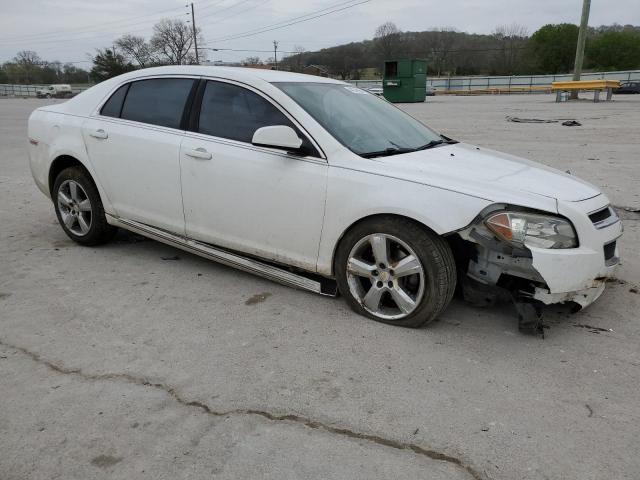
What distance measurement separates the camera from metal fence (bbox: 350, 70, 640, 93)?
44.1 m

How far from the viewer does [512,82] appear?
4847 centimetres

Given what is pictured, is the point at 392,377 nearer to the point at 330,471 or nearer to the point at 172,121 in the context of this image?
the point at 330,471

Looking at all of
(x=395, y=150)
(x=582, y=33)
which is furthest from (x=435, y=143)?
(x=582, y=33)

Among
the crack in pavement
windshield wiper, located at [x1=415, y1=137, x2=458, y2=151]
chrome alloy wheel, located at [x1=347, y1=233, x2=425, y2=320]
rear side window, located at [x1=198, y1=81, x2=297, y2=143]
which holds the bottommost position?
the crack in pavement

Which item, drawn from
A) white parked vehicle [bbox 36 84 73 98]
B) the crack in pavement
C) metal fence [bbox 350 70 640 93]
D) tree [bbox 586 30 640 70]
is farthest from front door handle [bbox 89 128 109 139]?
tree [bbox 586 30 640 70]

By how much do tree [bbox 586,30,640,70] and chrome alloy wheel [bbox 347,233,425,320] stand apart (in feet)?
250

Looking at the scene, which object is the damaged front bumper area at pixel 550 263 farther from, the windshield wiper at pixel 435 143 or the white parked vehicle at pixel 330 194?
the windshield wiper at pixel 435 143

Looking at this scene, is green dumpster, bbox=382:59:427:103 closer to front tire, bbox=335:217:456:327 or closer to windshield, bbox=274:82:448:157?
windshield, bbox=274:82:448:157

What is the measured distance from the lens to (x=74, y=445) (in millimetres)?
2338

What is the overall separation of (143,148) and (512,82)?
50064 millimetres

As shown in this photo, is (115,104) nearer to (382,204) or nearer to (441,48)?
(382,204)

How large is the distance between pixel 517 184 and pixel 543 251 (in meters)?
0.48

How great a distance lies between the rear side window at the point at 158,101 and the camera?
4.21 metres

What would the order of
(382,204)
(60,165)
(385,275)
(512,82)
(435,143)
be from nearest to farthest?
(382,204)
(385,275)
(435,143)
(60,165)
(512,82)
